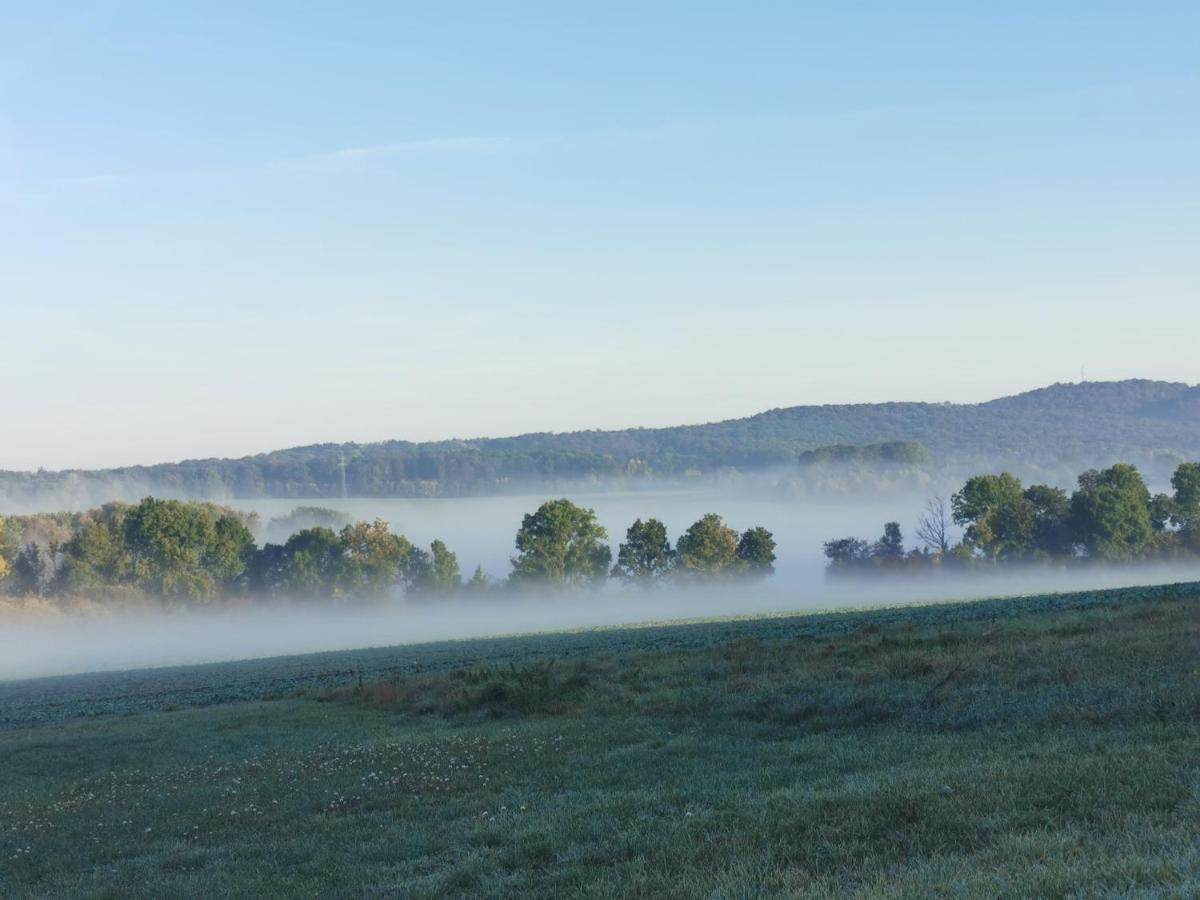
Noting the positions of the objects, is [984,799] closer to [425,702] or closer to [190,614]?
[425,702]

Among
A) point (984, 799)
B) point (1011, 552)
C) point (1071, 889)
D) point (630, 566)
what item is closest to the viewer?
point (1071, 889)

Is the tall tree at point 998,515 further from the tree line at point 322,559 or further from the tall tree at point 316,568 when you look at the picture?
the tall tree at point 316,568

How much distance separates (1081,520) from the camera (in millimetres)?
140000

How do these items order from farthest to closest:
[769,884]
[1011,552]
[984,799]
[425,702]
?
1. [1011,552]
2. [425,702]
3. [984,799]
4. [769,884]

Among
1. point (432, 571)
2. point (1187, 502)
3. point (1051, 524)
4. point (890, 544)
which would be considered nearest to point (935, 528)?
point (890, 544)

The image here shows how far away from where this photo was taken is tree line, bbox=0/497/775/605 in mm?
156625

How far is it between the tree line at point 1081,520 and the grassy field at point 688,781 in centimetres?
10910

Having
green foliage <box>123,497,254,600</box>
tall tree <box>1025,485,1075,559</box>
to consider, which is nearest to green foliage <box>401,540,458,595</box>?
green foliage <box>123,497,254,600</box>

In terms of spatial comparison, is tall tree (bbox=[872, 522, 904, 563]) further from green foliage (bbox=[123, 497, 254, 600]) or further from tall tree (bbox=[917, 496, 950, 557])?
green foliage (bbox=[123, 497, 254, 600])

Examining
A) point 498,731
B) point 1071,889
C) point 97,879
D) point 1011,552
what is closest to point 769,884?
point 1071,889

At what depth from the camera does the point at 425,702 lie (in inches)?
1416

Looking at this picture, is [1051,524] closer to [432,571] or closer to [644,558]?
[644,558]

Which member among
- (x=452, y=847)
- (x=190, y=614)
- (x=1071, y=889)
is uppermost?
(x=1071, y=889)

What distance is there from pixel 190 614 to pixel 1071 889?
16317 cm
